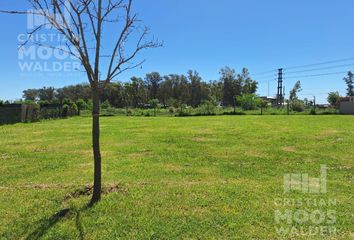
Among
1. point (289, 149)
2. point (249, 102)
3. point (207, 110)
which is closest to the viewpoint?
point (289, 149)

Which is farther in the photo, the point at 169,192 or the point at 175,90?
the point at 175,90

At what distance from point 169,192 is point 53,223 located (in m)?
1.62

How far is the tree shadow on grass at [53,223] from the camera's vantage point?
3.16 metres

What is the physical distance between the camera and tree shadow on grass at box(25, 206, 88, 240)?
316 cm

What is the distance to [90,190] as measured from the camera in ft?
15.0

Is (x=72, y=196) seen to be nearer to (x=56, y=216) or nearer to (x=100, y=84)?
(x=56, y=216)

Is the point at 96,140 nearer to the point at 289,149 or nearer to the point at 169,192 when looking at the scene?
the point at 169,192

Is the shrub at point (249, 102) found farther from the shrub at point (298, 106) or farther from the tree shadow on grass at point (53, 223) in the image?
the tree shadow on grass at point (53, 223)

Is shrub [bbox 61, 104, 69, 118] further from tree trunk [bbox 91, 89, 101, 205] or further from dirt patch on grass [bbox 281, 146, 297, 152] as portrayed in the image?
tree trunk [bbox 91, 89, 101, 205]

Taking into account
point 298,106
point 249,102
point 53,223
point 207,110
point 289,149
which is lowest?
point 53,223

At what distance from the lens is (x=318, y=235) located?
3.14 m

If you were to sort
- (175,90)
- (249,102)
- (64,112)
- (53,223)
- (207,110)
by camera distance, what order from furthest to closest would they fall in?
(175,90), (249,102), (207,110), (64,112), (53,223)

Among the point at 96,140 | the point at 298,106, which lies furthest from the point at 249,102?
the point at 96,140

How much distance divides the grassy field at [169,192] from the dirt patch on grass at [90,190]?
0.07m
